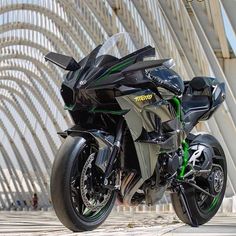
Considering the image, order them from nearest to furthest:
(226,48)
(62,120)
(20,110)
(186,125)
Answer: (186,125)
(226,48)
(62,120)
(20,110)

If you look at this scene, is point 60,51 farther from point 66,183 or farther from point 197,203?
point 66,183

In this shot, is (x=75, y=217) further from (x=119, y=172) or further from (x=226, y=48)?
(x=226, y=48)

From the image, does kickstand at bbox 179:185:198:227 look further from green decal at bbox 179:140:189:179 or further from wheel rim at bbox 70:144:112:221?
wheel rim at bbox 70:144:112:221

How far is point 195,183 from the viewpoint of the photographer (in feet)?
18.5

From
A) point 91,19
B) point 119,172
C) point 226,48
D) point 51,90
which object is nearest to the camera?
point 119,172

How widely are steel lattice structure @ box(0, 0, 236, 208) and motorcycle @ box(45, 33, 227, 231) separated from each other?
4.14 ft

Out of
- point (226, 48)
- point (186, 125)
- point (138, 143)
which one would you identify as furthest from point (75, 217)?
point (226, 48)

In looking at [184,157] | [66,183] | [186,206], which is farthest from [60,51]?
[66,183]

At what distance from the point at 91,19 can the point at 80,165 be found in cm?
2428

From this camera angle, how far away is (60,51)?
1441 inches

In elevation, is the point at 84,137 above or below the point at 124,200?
above

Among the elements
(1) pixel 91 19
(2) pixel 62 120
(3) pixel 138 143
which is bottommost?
(2) pixel 62 120

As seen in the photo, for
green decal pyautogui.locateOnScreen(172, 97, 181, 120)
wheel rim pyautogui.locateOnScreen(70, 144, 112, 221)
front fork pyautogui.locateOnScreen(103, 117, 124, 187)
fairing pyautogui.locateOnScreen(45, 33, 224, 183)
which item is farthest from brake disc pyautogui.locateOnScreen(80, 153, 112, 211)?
green decal pyautogui.locateOnScreen(172, 97, 181, 120)

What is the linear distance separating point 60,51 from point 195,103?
3146 centimetres
